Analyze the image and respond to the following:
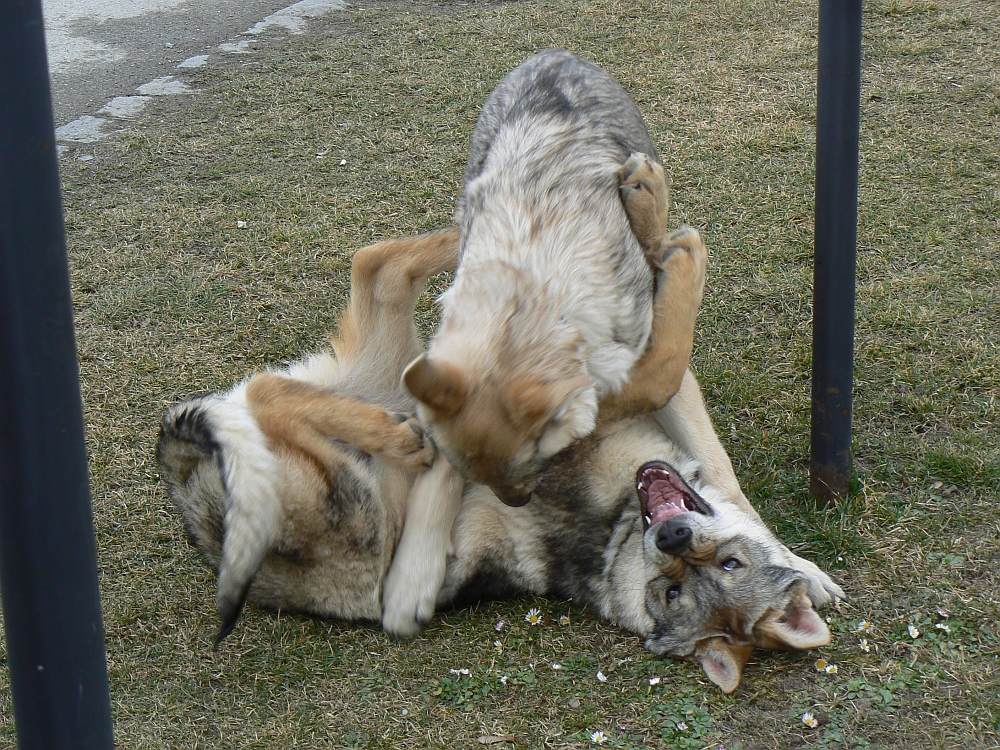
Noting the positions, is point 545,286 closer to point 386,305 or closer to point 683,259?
point 683,259

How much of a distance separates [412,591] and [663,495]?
107 cm

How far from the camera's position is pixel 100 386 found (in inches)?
208

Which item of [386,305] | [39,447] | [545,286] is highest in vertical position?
[39,447]

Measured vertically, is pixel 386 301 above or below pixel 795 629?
above

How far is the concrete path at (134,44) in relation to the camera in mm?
8648

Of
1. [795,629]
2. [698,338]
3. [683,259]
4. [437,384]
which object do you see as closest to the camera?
[437,384]

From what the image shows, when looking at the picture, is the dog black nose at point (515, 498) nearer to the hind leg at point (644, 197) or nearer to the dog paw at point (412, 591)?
the dog paw at point (412, 591)

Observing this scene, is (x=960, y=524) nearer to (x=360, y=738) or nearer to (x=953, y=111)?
(x=360, y=738)

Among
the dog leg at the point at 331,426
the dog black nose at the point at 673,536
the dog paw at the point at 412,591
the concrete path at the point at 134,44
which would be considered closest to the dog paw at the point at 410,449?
the dog leg at the point at 331,426

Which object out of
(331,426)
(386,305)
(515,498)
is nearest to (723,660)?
(515,498)

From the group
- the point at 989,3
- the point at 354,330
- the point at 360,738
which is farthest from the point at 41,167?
the point at 989,3

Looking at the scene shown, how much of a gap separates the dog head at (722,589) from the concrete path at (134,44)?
652 cm

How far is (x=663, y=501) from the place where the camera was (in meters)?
3.87

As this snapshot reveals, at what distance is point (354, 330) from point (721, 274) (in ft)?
7.48
